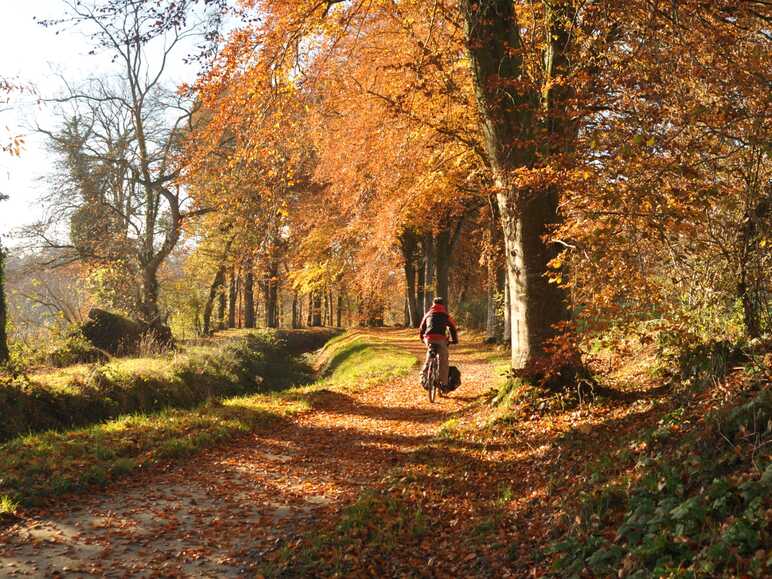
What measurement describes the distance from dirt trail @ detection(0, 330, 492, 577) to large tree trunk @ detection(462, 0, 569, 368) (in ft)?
8.98

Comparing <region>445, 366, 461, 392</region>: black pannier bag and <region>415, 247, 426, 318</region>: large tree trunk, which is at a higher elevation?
<region>415, 247, 426, 318</region>: large tree trunk

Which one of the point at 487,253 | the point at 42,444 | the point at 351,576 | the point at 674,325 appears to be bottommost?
the point at 351,576

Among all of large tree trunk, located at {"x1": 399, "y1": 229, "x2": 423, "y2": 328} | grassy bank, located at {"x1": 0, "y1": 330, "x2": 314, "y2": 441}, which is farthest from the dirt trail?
large tree trunk, located at {"x1": 399, "y1": 229, "x2": 423, "y2": 328}

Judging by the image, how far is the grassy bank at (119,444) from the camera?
6.91 metres

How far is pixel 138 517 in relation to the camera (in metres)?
6.29

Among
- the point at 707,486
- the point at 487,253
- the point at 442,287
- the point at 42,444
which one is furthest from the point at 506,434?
the point at 442,287

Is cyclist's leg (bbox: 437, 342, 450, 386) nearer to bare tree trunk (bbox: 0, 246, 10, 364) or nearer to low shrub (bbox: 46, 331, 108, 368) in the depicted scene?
bare tree trunk (bbox: 0, 246, 10, 364)

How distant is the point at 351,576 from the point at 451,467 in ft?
8.92

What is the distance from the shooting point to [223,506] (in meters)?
6.76

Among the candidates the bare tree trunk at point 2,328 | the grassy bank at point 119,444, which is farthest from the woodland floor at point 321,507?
the bare tree trunk at point 2,328

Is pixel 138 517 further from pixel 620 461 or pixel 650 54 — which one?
pixel 650 54

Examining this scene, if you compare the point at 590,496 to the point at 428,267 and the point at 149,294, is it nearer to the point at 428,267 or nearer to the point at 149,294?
the point at 149,294

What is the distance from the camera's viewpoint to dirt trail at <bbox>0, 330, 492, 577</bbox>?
5.21 metres

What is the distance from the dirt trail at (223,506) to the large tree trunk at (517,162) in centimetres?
274
